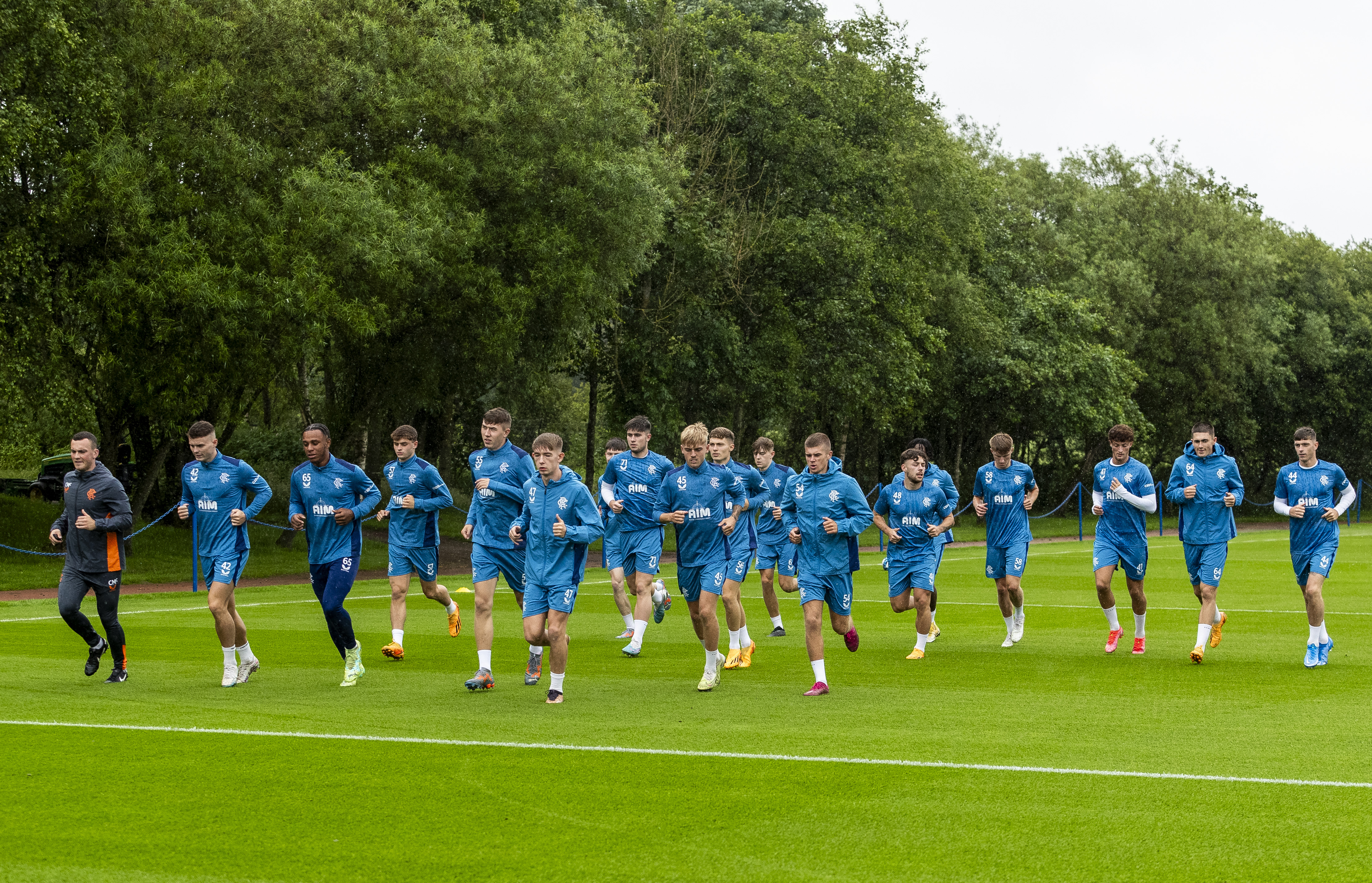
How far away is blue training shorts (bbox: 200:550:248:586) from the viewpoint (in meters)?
11.4

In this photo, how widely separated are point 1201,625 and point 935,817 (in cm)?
743

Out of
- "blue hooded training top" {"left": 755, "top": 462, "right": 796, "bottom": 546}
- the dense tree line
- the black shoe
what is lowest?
the black shoe

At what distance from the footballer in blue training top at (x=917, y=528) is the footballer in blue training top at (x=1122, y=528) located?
1.67m

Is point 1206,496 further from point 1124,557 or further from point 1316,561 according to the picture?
point 1316,561

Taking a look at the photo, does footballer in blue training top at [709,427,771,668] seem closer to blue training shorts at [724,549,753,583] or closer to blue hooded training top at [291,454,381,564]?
blue training shorts at [724,549,753,583]

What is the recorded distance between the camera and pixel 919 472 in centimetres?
1366

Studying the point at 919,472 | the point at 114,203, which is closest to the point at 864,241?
the point at 114,203

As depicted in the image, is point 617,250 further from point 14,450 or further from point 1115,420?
point 1115,420

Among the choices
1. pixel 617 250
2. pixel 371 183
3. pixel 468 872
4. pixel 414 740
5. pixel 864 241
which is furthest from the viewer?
pixel 864 241

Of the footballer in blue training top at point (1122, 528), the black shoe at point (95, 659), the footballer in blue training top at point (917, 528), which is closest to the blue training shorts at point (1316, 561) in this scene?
the footballer in blue training top at point (1122, 528)

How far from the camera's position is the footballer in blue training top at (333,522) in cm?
1148

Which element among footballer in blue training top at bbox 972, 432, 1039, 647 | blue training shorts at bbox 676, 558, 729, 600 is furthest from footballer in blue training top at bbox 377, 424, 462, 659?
footballer in blue training top at bbox 972, 432, 1039, 647

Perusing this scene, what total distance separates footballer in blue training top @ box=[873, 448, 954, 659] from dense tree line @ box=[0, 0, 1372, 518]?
512 inches

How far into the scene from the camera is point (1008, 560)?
14.5 metres
